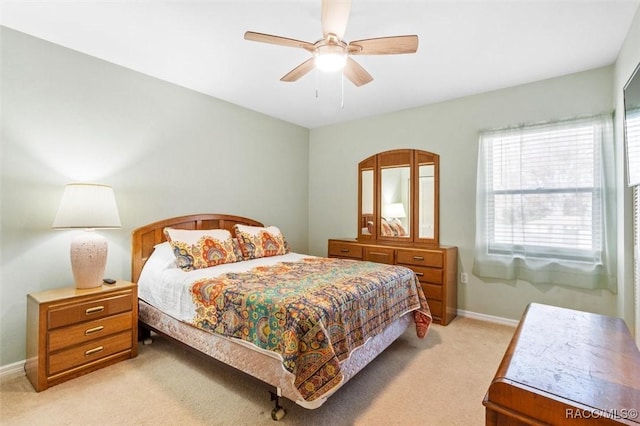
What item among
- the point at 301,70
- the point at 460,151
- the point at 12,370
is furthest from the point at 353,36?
the point at 12,370

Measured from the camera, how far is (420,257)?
3.51 meters

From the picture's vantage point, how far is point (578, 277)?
2.99 meters

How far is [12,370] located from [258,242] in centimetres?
219

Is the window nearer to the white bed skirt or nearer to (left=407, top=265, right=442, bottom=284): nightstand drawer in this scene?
(left=407, top=265, right=442, bottom=284): nightstand drawer

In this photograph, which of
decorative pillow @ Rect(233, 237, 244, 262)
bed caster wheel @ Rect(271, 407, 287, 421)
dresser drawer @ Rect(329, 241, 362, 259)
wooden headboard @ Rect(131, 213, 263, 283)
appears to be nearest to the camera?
bed caster wheel @ Rect(271, 407, 287, 421)

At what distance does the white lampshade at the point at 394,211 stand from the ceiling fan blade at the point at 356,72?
81.4 inches

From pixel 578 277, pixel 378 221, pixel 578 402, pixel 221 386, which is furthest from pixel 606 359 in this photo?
pixel 378 221

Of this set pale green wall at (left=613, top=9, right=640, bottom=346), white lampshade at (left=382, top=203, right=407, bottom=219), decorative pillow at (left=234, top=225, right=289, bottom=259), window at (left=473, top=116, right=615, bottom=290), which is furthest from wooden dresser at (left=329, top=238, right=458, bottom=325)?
pale green wall at (left=613, top=9, right=640, bottom=346)

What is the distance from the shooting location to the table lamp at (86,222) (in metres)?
2.33

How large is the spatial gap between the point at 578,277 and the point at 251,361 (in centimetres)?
318

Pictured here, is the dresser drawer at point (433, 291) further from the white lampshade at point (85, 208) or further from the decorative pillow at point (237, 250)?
the white lampshade at point (85, 208)
